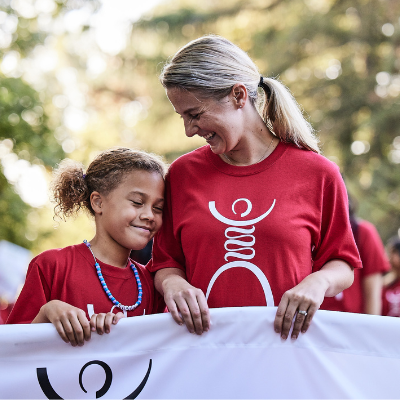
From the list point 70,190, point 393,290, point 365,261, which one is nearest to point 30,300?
point 70,190

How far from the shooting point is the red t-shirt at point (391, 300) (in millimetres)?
5888

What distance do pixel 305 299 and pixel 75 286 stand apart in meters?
1.03

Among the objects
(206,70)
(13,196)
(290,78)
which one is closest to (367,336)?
(206,70)

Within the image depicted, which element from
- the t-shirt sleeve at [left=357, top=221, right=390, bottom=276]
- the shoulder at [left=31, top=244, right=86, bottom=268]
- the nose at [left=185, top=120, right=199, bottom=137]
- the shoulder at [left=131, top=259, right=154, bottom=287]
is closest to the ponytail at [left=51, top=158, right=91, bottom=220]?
the shoulder at [left=31, top=244, right=86, bottom=268]

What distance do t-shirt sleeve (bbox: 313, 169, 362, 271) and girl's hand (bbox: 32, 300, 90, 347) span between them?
96 cm

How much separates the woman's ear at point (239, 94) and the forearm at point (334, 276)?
760mm

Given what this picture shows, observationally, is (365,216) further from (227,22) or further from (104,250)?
(104,250)

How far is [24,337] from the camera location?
92.3 inches

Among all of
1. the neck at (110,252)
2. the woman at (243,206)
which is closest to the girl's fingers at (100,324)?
the woman at (243,206)

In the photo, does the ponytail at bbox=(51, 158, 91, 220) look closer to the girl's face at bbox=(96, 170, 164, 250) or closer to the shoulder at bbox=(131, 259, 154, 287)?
the girl's face at bbox=(96, 170, 164, 250)

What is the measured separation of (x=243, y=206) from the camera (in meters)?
2.46

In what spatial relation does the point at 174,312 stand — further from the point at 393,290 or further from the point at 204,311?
the point at 393,290

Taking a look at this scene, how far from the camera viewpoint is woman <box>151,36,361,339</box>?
2383 mm

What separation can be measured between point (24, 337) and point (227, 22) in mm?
15555
